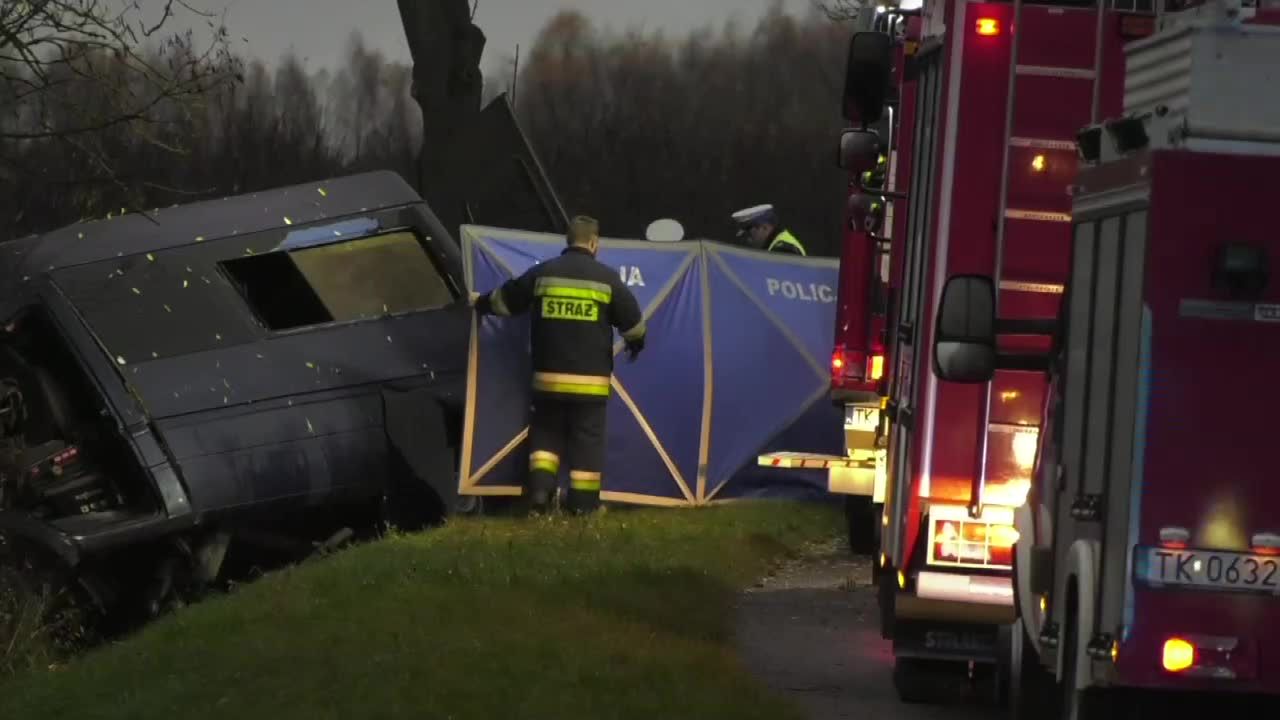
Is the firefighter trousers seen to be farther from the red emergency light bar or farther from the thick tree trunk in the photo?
the thick tree trunk

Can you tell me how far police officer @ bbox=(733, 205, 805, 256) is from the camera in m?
19.4

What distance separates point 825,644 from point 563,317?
15.8ft

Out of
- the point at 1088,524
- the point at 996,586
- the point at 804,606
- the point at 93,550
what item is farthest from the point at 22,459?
the point at 1088,524

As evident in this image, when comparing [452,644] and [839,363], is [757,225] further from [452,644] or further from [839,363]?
[452,644]

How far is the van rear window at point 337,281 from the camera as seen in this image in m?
15.7

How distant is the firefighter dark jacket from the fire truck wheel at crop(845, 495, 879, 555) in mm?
1838

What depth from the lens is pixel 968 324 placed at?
778 cm

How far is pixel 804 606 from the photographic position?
13.3 metres

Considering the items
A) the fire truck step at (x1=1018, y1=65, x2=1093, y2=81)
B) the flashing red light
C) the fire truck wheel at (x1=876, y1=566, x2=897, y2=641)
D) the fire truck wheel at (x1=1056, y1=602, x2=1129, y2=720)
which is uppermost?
the fire truck step at (x1=1018, y1=65, x2=1093, y2=81)

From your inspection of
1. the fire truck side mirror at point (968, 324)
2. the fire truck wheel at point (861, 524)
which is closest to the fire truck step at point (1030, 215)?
the fire truck side mirror at point (968, 324)

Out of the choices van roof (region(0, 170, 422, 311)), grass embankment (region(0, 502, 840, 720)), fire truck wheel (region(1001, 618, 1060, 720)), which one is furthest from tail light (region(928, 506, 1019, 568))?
van roof (region(0, 170, 422, 311))

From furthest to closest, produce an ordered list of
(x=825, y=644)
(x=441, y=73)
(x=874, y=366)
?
(x=441, y=73) < (x=874, y=366) < (x=825, y=644)

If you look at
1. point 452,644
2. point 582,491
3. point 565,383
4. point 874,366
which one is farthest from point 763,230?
point 452,644

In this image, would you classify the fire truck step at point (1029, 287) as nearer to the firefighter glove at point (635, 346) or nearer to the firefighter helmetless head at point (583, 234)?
the firefighter helmetless head at point (583, 234)
